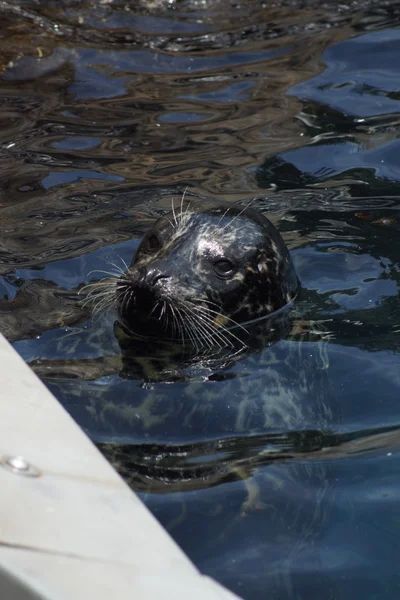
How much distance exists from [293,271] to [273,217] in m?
1.16

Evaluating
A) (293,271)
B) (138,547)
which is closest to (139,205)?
(293,271)

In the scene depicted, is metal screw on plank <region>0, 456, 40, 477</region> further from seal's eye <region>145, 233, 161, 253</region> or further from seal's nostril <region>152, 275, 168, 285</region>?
seal's eye <region>145, 233, 161, 253</region>

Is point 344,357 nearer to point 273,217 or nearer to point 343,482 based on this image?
point 343,482

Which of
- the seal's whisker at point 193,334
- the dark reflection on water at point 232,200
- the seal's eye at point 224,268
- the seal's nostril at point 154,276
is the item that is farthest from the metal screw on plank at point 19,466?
the seal's eye at point 224,268

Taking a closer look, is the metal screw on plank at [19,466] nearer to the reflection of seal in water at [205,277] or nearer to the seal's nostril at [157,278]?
the reflection of seal in water at [205,277]

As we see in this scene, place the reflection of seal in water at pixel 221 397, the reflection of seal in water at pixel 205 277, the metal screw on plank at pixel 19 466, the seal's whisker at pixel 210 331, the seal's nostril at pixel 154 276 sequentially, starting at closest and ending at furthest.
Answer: the metal screw on plank at pixel 19 466 < the reflection of seal in water at pixel 221 397 < the seal's nostril at pixel 154 276 < the reflection of seal in water at pixel 205 277 < the seal's whisker at pixel 210 331

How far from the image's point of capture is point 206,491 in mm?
3945

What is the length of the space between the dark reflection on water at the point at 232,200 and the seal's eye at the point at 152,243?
480mm

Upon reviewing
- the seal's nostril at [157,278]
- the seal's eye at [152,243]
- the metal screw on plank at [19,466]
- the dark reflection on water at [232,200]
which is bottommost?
the dark reflection on water at [232,200]

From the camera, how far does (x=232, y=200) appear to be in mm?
7512

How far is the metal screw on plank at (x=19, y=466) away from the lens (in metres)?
2.78

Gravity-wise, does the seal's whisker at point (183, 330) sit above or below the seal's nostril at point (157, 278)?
below

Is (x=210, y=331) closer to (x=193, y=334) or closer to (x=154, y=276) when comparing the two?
(x=193, y=334)

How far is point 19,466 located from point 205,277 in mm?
2870
